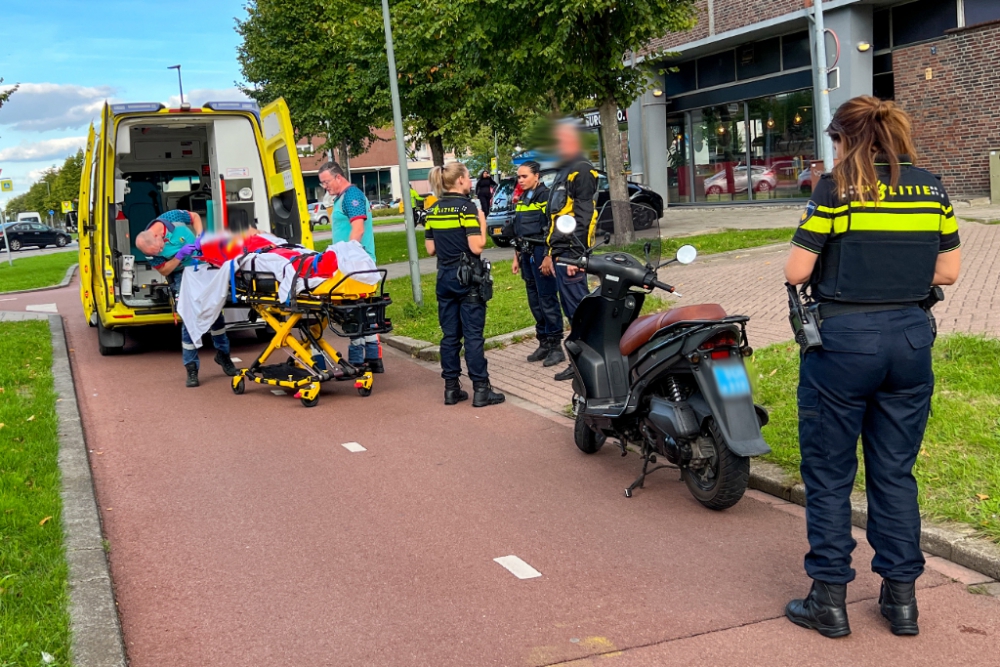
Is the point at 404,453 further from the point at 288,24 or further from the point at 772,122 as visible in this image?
the point at 288,24

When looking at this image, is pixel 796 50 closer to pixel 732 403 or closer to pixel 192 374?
pixel 192 374

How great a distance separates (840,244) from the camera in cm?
359

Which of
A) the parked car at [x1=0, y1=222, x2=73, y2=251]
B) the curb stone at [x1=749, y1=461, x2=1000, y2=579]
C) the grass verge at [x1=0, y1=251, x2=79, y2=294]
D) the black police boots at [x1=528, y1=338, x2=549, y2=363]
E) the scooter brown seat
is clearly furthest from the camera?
the parked car at [x1=0, y1=222, x2=73, y2=251]

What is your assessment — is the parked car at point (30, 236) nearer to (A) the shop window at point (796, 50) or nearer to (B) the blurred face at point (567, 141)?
(A) the shop window at point (796, 50)

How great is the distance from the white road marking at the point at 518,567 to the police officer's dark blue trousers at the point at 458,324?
11.3ft

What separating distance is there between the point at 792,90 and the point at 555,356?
59.6 ft

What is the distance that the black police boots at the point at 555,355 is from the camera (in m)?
9.45

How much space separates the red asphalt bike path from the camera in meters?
3.83

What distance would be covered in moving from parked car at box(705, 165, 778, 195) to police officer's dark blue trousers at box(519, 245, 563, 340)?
18.2 metres

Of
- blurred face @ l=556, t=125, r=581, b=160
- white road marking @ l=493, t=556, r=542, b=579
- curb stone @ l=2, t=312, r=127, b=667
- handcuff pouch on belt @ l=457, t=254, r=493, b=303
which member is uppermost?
blurred face @ l=556, t=125, r=581, b=160

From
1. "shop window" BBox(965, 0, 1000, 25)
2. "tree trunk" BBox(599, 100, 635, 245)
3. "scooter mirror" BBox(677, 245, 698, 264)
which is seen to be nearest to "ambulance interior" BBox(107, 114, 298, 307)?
"scooter mirror" BBox(677, 245, 698, 264)

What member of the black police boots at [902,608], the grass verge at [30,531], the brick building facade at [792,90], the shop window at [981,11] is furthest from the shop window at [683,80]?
the black police boots at [902,608]

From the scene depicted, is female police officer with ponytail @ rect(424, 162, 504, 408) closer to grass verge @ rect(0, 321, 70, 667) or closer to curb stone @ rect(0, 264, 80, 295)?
grass verge @ rect(0, 321, 70, 667)

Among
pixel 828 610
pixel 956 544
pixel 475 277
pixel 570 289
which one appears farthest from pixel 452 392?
pixel 828 610
